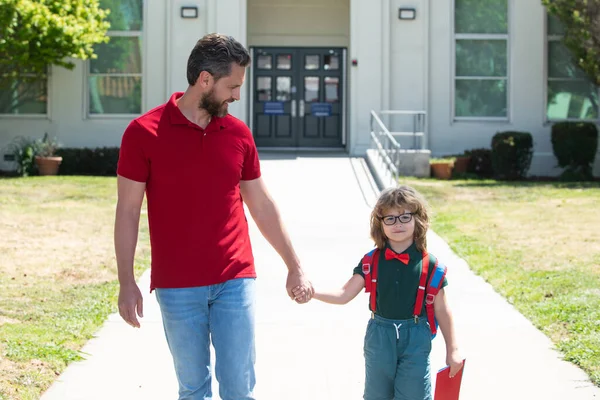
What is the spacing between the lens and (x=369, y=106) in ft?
65.5

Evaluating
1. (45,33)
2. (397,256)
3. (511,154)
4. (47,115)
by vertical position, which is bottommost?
(397,256)

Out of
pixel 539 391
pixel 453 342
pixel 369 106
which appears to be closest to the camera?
pixel 453 342

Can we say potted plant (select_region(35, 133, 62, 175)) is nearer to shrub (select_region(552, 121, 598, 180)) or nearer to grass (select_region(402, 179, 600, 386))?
grass (select_region(402, 179, 600, 386))

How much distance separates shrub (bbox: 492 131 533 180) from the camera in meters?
18.8

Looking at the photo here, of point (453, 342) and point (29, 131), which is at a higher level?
point (29, 131)

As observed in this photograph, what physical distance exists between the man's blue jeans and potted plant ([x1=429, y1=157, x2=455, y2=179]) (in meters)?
14.7

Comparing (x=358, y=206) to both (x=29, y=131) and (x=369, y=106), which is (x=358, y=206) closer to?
(x=369, y=106)

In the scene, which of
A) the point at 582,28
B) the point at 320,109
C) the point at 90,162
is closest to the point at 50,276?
the point at 90,162


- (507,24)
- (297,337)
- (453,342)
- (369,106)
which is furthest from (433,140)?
(453,342)

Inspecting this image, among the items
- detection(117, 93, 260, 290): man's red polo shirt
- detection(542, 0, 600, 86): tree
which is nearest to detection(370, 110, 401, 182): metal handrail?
detection(542, 0, 600, 86): tree

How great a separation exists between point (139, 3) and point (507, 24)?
25.4 ft

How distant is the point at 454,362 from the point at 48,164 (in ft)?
51.7

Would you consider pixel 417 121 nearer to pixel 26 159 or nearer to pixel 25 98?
pixel 26 159

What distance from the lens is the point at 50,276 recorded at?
932 centimetres
